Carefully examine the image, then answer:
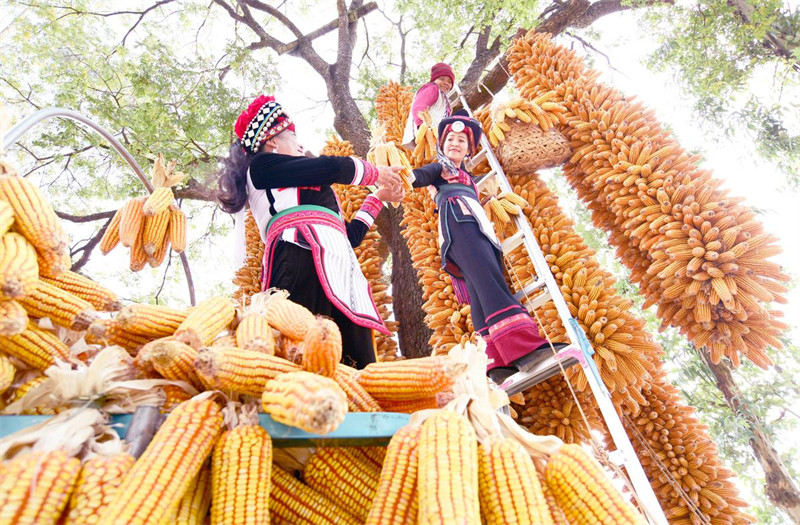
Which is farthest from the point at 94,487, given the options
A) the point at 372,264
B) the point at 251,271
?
the point at 251,271

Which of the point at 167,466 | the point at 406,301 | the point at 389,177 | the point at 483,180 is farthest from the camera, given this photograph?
the point at 406,301

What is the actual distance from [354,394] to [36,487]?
2.58ft

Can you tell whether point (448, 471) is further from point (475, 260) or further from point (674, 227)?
point (674, 227)

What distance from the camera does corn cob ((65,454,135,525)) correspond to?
1.06 meters

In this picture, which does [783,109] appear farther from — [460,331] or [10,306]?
[10,306]

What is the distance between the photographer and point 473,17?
17.6 ft

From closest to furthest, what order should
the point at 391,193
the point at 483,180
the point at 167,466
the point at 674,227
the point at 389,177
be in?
the point at 167,466
the point at 674,227
the point at 389,177
the point at 391,193
the point at 483,180

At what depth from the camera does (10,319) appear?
1.23 meters

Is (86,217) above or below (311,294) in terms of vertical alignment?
above

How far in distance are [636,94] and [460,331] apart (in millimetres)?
2262

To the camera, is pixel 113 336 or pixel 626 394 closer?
pixel 113 336

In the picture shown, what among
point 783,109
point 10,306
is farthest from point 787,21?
point 10,306

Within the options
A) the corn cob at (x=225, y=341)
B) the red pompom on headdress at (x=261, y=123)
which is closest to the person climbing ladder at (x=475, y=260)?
the red pompom on headdress at (x=261, y=123)

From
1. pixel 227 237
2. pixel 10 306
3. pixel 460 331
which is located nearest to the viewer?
pixel 10 306
